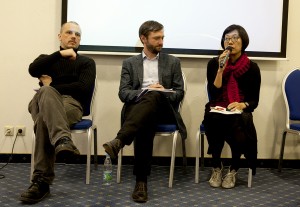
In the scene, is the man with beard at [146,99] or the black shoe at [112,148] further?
the man with beard at [146,99]

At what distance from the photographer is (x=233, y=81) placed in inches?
131

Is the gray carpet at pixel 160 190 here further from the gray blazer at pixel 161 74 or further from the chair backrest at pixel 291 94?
the gray blazer at pixel 161 74

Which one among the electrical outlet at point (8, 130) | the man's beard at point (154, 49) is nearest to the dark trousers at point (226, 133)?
the man's beard at point (154, 49)

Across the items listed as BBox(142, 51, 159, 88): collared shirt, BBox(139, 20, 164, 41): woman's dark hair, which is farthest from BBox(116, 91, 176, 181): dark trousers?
BBox(139, 20, 164, 41): woman's dark hair

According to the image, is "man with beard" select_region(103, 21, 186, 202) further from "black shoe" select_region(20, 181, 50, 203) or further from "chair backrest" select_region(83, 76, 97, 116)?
"black shoe" select_region(20, 181, 50, 203)

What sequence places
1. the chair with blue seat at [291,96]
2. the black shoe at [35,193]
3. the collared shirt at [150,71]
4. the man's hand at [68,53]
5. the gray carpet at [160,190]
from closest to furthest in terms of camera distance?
the black shoe at [35,193] → the gray carpet at [160,190] → the man's hand at [68,53] → the collared shirt at [150,71] → the chair with blue seat at [291,96]

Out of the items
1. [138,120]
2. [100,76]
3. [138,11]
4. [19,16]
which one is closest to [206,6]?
[138,11]

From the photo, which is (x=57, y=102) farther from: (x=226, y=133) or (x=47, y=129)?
(x=226, y=133)

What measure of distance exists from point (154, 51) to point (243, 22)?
3.00 feet

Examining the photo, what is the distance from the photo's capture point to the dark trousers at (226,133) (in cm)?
319

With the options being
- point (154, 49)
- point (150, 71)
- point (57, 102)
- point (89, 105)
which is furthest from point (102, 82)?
point (57, 102)

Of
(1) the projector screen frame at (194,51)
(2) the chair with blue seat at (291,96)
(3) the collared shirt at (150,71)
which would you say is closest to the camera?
(3) the collared shirt at (150,71)

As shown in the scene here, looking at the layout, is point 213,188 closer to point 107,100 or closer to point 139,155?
point 139,155

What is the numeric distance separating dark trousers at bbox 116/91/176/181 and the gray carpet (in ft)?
0.71
